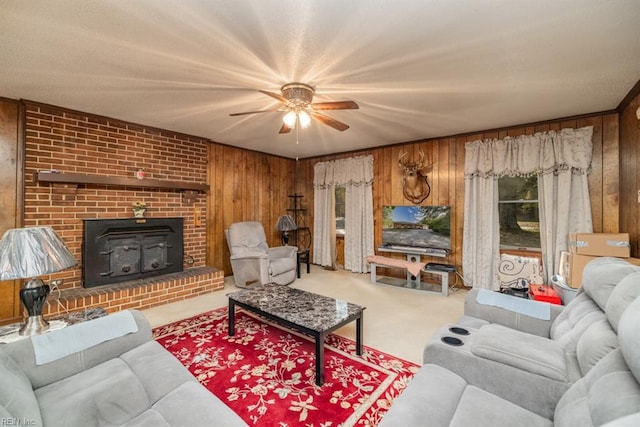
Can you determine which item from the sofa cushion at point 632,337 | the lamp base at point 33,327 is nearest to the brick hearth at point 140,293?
the lamp base at point 33,327

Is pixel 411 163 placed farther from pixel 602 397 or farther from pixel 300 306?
pixel 602 397

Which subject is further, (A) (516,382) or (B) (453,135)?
(B) (453,135)

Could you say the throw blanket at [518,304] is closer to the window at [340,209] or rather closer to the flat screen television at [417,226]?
the flat screen television at [417,226]

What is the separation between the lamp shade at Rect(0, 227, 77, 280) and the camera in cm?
146

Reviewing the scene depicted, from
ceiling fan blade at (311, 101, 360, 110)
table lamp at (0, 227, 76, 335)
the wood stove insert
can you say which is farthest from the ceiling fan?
the wood stove insert

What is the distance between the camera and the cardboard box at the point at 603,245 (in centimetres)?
268

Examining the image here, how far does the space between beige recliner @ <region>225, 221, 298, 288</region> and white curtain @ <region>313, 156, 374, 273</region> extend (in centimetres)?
112

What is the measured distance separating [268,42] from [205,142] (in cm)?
302

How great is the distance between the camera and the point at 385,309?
3.38 meters

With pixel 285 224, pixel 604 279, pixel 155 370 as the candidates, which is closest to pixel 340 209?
pixel 285 224

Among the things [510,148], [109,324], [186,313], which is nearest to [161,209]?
[186,313]

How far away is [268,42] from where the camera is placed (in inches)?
75.2

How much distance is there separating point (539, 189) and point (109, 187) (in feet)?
18.2

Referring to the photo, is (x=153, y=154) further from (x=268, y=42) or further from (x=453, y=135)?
(x=453, y=135)
